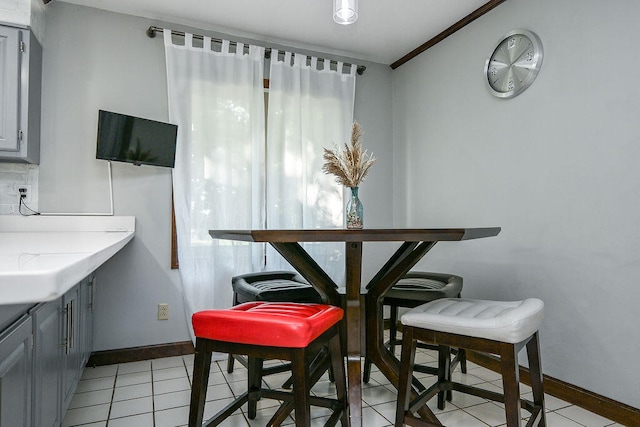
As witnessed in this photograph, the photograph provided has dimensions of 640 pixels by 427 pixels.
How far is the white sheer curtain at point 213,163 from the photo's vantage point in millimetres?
3057

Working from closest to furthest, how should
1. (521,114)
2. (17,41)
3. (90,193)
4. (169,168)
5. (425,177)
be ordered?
1. (17,41)
2. (521,114)
3. (90,193)
4. (169,168)
5. (425,177)

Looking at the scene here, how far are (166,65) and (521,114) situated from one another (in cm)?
257

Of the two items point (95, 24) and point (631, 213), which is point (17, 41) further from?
point (631, 213)

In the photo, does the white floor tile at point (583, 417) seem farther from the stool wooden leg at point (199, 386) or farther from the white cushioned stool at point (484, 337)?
the stool wooden leg at point (199, 386)

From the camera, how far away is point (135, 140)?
9.36ft

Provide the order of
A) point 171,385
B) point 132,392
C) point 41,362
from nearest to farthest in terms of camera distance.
Answer: point 41,362, point 132,392, point 171,385

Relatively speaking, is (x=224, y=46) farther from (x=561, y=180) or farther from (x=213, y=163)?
(x=561, y=180)

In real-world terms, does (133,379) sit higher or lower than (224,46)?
→ lower

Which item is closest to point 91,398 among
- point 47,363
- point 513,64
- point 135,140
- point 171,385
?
point 171,385

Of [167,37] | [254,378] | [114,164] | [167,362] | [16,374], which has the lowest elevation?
[167,362]

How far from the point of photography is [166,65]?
3.08m

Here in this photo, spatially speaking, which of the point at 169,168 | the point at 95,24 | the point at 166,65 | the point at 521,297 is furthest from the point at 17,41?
the point at 521,297

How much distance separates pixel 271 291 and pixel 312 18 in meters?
2.13

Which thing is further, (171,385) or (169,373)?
(169,373)
